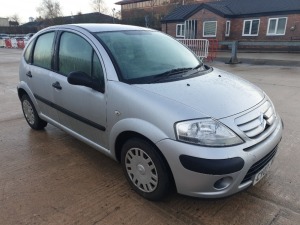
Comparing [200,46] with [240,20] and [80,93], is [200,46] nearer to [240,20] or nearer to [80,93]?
[240,20]

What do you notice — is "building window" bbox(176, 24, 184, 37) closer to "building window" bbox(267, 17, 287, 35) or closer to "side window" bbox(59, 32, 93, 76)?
"building window" bbox(267, 17, 287, 35)

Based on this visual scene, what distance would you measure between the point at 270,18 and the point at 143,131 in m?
21.4

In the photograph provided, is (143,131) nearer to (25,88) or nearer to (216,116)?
(216,116)

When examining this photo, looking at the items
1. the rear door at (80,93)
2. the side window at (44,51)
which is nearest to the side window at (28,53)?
the side window at (44,51)

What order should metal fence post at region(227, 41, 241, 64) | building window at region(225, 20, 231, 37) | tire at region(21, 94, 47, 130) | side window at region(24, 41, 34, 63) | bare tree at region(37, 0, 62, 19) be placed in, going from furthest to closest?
bare tree at region(37, 0, 62, 19) < building window at region(225, 20, 231, 37) < metal fence post at region(227, 41, 241, 64) < tire at region(21, 94, 47, 130) < side window at region(24, 41, 34, 63)

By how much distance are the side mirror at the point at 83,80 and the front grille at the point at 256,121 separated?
1.40m

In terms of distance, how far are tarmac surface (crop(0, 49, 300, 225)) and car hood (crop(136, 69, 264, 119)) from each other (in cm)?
82

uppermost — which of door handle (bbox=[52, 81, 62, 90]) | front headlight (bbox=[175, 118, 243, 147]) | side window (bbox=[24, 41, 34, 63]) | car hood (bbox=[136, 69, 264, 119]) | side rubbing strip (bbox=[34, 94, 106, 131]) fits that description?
side window (bbox=[24, 41, 34, 63])

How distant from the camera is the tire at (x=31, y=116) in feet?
14.1

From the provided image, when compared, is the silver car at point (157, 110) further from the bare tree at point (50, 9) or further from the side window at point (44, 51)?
the bare tree at point (50, 9)

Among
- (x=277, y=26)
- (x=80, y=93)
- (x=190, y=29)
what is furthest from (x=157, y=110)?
(x=190, y=29)

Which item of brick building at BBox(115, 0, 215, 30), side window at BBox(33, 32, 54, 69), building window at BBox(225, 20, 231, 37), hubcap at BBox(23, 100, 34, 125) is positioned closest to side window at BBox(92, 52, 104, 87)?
side window at BBox(33, 32, 54, 69)

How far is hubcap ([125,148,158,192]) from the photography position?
2.48 metres

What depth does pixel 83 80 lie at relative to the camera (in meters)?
2.75
